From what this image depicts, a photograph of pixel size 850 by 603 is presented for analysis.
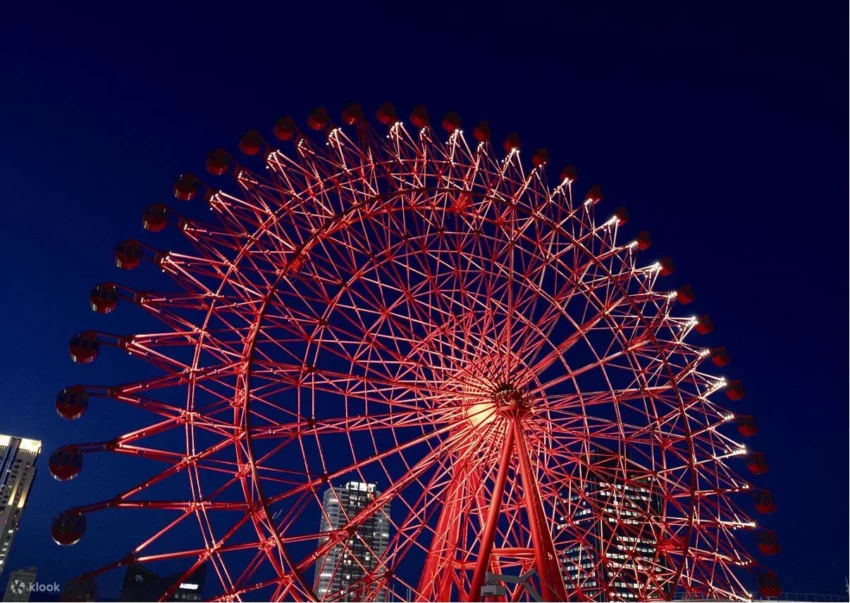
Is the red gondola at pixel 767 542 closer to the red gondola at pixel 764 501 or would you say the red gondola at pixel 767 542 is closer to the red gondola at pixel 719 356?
the red gondola at pixel 764 501

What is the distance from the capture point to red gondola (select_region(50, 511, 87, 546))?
11703 mm

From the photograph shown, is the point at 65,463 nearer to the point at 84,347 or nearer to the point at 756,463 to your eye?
the point at 84,347

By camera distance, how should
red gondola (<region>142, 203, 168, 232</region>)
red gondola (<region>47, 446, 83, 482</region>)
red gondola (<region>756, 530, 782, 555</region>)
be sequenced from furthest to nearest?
red gondola (<region>756, 530, 782, 555</region>)
red gondola (<region>142, 203, 168, 232</region>)
red gondola (<region>47, 446, 83, 482</region>)

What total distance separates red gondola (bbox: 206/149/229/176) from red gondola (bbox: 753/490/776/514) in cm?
1809

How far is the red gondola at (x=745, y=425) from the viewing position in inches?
861

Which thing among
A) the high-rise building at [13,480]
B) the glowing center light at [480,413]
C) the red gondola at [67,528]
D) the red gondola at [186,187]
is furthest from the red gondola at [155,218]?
Result: the high-rise building at [13,480]

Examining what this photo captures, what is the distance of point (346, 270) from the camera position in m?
17.7

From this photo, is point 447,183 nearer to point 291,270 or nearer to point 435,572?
point 291,270

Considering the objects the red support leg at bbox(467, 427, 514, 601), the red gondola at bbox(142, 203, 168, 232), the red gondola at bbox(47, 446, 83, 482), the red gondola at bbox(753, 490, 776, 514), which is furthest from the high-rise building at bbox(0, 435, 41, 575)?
the red gondola at bbox(753, 490, 776, 514)

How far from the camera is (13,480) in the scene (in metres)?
62.5

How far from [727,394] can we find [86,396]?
735 inches

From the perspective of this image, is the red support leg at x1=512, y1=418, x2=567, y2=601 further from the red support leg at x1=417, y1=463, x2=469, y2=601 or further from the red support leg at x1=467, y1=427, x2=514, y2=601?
the red support leg at x1=417, y1=463, x2=469, y2=601

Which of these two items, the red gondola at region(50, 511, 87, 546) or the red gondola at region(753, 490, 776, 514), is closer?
the red gondola at region(50, 511, 87, 546)

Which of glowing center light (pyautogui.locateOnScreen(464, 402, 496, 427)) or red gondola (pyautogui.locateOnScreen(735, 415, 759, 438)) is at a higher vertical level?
red gondola (pyautogui.locateOnScreen(735, 415, 759, 438))
